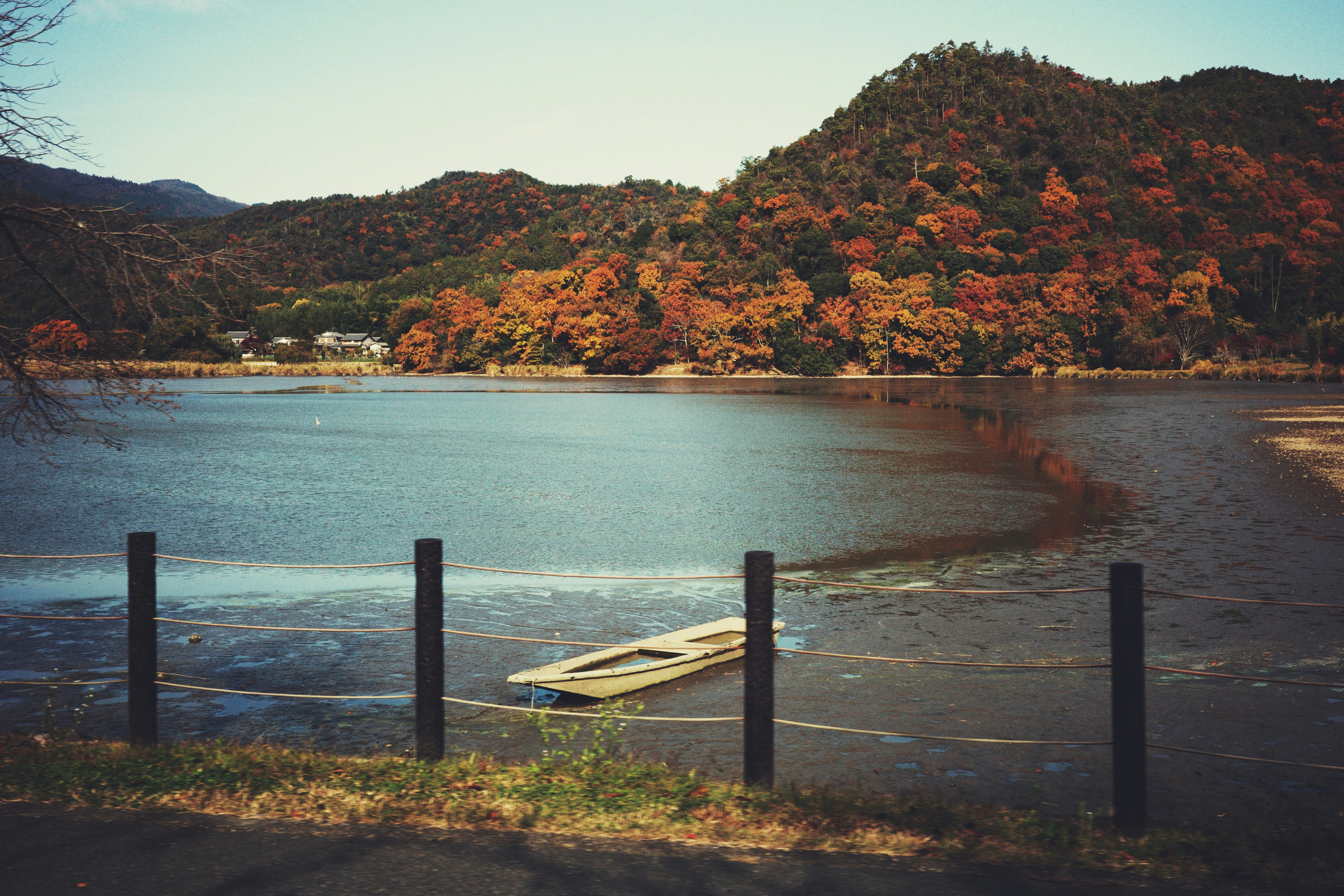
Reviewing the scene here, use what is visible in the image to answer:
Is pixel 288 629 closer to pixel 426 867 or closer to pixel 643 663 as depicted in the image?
pixel 426 867

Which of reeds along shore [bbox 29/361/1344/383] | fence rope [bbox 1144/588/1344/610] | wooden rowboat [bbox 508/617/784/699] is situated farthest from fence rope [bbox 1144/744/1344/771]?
reeds along shore [bbox 29/361/1344/383]

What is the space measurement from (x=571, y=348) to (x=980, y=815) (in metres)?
112

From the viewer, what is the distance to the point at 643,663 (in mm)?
8906

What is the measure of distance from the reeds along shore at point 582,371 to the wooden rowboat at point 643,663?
50886 mm

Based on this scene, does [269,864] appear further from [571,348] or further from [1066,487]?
[571,348]

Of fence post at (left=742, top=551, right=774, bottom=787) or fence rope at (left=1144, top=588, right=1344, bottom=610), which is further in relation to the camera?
fence post at (left=742, top=551, right=774, bottom=787)

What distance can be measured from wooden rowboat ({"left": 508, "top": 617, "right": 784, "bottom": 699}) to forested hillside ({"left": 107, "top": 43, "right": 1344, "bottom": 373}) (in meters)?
72.3

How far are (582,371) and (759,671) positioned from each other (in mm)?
109856

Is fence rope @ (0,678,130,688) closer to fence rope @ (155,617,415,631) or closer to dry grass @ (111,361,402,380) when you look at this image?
fence rope @ (155,617,415,631)

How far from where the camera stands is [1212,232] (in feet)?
348

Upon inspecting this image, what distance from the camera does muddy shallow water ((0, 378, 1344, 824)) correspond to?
7.72m

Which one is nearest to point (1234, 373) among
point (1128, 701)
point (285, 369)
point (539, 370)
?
point (539, 370)

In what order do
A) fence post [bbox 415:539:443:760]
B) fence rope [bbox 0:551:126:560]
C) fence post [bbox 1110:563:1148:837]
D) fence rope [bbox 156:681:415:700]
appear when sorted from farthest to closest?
fence rope [bbox 156:681:415:700], fence rope [bbox 0:551:126:560], fence post [bbox 415:539:443:760], fence post [bbox 1110:563:1148:837]

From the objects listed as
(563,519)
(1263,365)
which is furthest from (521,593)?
(1263,365)
